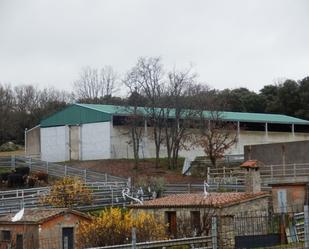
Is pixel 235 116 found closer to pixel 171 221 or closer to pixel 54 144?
pixel 54 144

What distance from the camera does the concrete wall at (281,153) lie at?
1928 inches

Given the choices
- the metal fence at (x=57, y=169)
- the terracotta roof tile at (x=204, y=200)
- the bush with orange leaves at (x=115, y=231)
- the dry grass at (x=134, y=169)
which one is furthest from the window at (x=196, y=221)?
the dry grass at (x=134, y=169)

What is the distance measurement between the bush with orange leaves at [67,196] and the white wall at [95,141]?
19532 millimetres

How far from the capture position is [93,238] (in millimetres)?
25234

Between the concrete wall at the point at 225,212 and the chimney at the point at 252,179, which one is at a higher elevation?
the chimney at the point at 252,179

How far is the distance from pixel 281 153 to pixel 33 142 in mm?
29955

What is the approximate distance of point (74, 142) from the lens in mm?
64875

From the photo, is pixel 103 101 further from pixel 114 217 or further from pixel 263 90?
pixel 114 217

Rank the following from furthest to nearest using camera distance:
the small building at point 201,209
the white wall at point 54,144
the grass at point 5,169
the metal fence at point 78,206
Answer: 1. the white wall at point 54,144
2. the grass at point 5,169
3. the metal fence at point 78,206
4. the small building at point 201,209

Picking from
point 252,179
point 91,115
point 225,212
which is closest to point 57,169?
point 91,115

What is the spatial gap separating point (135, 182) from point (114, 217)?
2216 centimetres

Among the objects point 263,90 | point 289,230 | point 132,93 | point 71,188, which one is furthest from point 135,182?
point 263,90

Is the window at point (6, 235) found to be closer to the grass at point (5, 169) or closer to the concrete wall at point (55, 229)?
the concrete wall at point (55, 229)

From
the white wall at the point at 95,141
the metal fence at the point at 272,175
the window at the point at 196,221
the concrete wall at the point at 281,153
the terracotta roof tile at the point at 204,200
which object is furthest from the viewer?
the white wall at the point at 95,141
